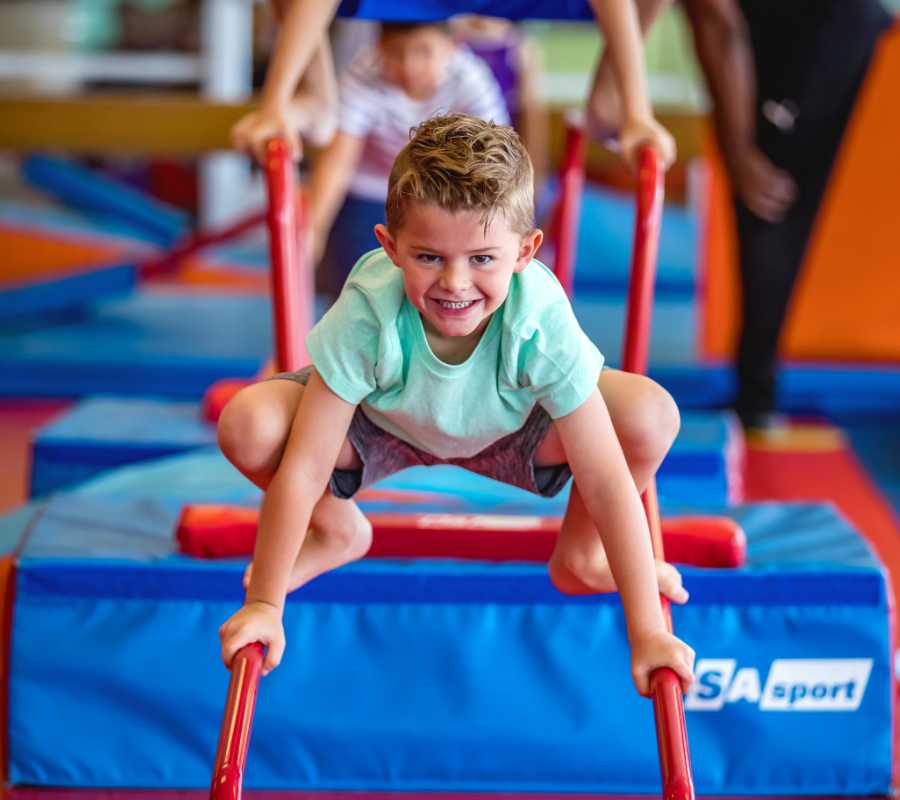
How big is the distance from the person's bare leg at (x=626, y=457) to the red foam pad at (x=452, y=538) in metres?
0.27

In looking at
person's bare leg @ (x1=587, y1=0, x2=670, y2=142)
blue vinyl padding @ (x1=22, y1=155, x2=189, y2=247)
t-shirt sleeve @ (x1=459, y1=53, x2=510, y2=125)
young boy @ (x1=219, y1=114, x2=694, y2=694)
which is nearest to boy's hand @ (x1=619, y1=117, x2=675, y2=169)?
person's bare leg @ (x1=587, y1=0, x2=670, y2=142)

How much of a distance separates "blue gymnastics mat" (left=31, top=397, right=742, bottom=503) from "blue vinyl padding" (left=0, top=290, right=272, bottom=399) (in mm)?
1028

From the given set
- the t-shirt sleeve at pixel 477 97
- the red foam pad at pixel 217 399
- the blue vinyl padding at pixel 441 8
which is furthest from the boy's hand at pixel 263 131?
the t-shirt sleeve at pixel 477 97

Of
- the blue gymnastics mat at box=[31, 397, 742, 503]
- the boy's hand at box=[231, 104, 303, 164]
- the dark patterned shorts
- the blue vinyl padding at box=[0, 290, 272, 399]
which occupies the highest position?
the boy's hand at box=[231, 104, 303, 164]

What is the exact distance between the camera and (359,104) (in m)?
3.24

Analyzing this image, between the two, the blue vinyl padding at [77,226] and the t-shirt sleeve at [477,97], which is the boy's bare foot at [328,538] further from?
the blue vinyl padding at [77,226]

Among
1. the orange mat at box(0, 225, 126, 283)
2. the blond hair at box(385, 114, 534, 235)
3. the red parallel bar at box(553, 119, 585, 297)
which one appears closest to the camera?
the blond hair at box(385, 114, 534, 235)

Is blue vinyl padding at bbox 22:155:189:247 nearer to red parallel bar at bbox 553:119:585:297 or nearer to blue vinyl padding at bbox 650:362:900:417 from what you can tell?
blue vinyl padding at bbox 650:362:900:417

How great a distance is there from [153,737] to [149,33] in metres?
6.82

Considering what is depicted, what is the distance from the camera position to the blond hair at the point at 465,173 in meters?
1.27

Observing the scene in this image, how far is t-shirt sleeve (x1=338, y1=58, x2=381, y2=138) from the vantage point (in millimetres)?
3242

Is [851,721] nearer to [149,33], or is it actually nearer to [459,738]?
[459,738]

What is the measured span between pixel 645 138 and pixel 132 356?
2.70 meters

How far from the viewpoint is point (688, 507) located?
7.23 feet
